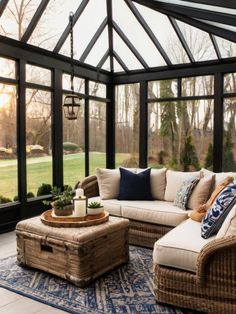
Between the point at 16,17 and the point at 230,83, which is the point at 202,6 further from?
the point at 16,17

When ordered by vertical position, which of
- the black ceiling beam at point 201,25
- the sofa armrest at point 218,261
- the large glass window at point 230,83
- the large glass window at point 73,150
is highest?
the black ceiling beam at point 201,25

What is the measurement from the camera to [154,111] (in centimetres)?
716

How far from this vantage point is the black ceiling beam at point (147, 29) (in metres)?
5.55

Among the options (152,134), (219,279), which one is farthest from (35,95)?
(219,279)

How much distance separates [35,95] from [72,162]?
162cm

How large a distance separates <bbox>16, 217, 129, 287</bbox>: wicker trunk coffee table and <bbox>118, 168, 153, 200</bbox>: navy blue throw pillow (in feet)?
3.78

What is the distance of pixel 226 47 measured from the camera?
5.84m

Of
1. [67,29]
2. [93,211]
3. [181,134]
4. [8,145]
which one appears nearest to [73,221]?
[93,211]

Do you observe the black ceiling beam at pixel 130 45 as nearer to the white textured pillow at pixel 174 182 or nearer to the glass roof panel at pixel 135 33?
the glass roof panel at pixel 135 33

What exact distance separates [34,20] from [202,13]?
102 inches

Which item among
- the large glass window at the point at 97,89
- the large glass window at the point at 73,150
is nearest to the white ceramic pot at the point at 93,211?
the large glass window at the point at 73,150

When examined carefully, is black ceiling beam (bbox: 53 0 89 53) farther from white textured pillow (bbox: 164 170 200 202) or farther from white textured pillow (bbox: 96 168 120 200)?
white textured pillow (bbox: 164 170 200 202)

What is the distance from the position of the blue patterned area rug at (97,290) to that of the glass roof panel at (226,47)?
409 cm

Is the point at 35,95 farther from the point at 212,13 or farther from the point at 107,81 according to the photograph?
the point at 212,13
